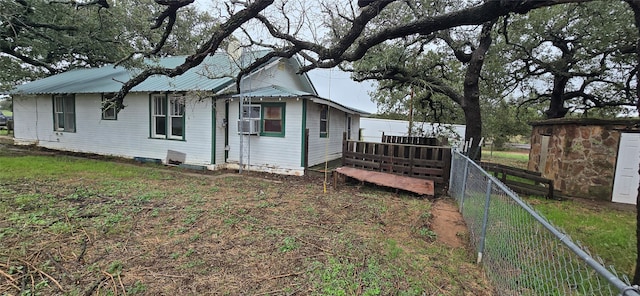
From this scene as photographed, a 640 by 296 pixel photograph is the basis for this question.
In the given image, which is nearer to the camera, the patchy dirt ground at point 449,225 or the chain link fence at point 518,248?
the chain link fence at point 518,248

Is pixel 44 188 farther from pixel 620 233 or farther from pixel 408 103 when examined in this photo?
pixel 408 103

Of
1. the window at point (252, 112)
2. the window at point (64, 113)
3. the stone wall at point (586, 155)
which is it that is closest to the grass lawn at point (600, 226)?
the stone wall at point (586, 155)

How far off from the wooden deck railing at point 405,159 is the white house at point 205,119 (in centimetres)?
115

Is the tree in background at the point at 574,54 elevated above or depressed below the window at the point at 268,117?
above

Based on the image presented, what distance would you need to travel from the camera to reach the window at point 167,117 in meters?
10.5

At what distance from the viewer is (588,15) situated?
9.88 m

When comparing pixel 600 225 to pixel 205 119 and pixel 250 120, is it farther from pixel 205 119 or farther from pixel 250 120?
pixel 205 119

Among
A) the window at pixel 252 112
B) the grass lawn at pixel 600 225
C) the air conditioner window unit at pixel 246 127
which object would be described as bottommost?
the grass lawn at pixel 600 225

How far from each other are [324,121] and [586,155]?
8.07 meters

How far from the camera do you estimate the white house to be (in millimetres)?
9562

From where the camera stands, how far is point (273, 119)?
9.82m

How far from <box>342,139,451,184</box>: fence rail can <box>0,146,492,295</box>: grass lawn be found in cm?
128

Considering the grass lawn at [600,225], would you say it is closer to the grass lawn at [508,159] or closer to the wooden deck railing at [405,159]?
the wooden deck railing at [405,159]

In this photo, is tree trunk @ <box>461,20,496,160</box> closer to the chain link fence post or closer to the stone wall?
the stone wall
